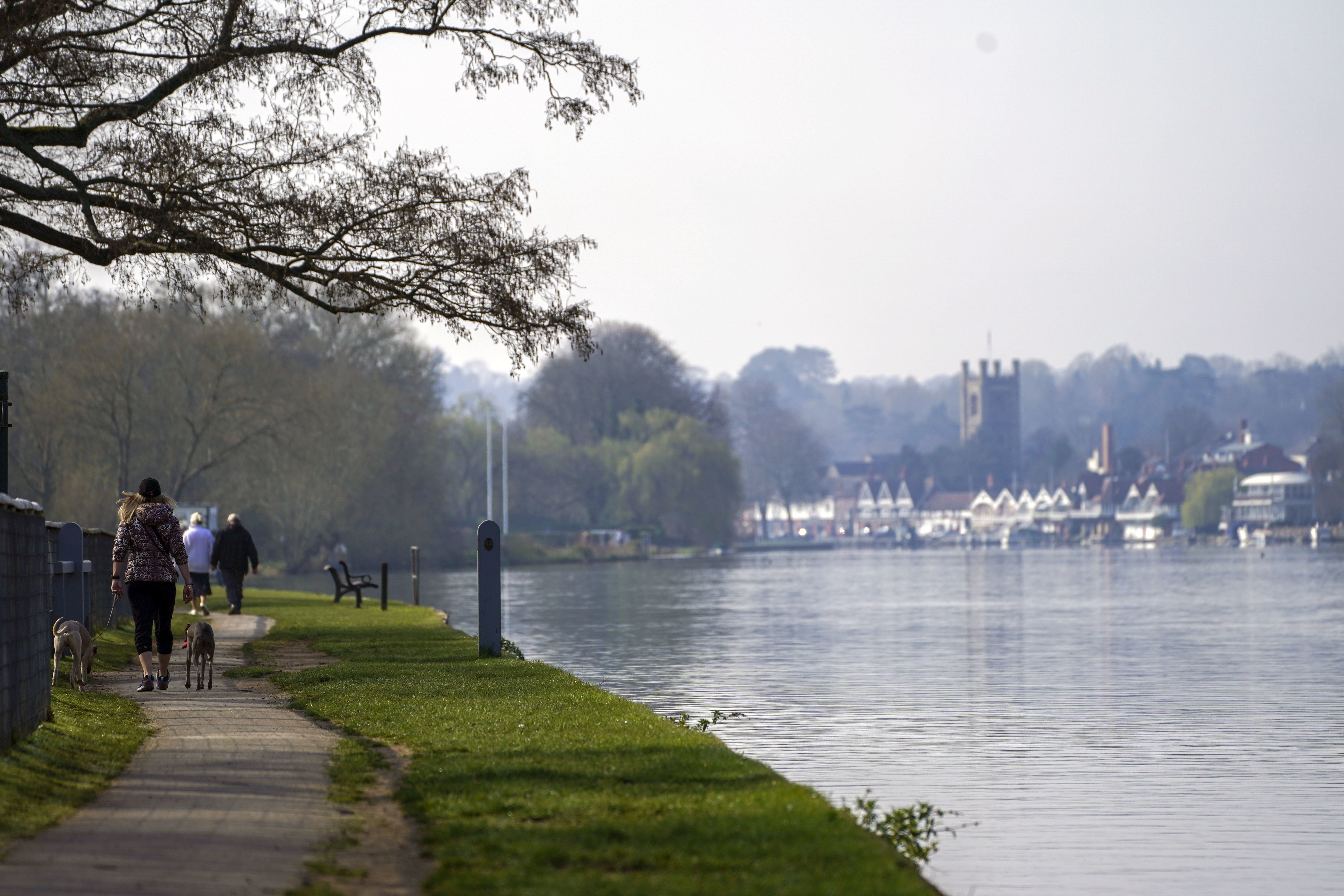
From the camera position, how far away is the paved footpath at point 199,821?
265 inches

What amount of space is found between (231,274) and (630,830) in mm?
12800

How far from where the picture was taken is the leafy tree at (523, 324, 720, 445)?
4200 inches

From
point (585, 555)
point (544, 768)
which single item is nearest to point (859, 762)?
point (544, 768)

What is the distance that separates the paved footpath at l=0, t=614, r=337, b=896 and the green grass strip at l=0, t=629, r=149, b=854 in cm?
12

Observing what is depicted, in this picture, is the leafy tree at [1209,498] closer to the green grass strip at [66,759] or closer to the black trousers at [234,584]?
the black trousers at [234,584]

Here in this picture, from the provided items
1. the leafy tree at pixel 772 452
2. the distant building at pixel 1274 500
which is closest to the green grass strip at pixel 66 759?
the leafy tree at pixel 772 452

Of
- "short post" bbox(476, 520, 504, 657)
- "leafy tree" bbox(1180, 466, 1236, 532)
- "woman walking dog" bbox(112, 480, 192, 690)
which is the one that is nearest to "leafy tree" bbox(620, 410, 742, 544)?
"leafy tree" bbox(1180, 466, 1236, 532)

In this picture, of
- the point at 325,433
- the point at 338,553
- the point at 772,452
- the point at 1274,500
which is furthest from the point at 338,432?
the point at 1274,500

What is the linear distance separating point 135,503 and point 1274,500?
173278 mm

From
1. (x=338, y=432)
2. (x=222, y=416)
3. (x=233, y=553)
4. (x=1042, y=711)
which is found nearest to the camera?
(x=1042, y=711)

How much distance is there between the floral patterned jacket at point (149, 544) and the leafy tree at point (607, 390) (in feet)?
300

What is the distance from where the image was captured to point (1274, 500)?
174 meters

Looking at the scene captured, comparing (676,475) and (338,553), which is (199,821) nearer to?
(338,553)

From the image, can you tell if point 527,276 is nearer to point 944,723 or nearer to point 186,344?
point 944,723
